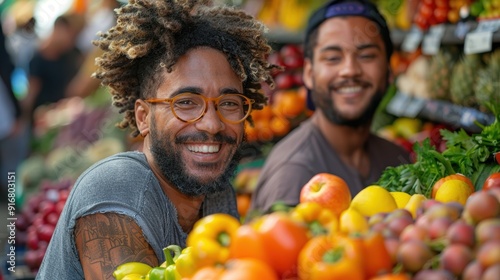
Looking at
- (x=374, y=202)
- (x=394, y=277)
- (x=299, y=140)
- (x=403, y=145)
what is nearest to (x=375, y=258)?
(x=394, y=277)

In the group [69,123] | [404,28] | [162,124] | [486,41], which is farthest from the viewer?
[69,123]

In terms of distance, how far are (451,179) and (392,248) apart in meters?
0.93

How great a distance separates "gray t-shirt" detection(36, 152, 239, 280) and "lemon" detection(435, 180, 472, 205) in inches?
38.7

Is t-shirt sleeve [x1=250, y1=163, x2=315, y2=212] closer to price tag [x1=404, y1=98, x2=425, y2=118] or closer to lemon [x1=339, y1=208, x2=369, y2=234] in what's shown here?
price tag [x1=404, y1=98, x2=425, y2=118]

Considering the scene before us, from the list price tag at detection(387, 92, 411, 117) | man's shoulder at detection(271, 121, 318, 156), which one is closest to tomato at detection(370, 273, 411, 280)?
man's shoulder at detection(271, 121, 318, 156)

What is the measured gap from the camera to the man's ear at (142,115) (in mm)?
2785

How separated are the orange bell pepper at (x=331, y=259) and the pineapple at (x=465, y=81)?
11.6 feet

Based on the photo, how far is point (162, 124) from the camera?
8.71 feet

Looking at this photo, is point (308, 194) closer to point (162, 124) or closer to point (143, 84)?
point (162, 124)

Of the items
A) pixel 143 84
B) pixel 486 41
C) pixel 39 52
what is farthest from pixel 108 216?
pixel 39 52

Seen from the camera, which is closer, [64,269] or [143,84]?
[64,269]

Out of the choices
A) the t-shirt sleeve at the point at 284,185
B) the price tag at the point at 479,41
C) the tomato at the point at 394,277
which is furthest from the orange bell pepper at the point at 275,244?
the price tag at the point at 479,41

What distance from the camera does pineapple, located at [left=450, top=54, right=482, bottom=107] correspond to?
4.87 m

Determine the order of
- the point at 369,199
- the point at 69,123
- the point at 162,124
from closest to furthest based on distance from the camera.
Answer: the point at 369,199 < the point at 162,124 < the point at 69,123
